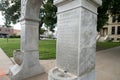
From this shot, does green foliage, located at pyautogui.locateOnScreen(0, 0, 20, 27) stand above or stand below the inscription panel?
above

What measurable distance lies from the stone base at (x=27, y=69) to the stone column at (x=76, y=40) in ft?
7.20

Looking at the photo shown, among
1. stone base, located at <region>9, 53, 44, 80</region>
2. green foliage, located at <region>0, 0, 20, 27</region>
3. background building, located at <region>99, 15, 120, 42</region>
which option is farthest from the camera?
background building, located at <region>99, 15, 120, 42</region>

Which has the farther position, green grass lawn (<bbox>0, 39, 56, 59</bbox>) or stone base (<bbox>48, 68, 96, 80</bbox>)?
green grass lawn (<bbox>0, 39, 56, 59</bbox>)

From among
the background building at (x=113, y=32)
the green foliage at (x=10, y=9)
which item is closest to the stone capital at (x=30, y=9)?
the green foliage at (x=10, y=9)

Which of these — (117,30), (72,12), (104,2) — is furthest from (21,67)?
(117,30)

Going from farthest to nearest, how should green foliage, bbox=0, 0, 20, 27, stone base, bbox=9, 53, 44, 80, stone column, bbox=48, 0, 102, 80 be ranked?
green foliage, bbox=0, 0, 20, 27
stone base, bbox=9, 53, 44, 80
stone column, bbox=48, 0, 102, 80

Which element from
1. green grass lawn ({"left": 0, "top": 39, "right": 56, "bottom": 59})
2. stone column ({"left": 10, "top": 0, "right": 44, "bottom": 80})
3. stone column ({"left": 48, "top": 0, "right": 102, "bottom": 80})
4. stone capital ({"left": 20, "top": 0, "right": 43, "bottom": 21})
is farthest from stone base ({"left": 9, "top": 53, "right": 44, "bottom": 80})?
green grass lawn ({"left": 0, "top": 39, "right": 56, "bottom": 59})

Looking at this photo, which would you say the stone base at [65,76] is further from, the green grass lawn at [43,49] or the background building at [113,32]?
the background building at [113,32]

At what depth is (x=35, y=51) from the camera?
5.43 metres

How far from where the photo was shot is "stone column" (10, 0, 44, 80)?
502cm

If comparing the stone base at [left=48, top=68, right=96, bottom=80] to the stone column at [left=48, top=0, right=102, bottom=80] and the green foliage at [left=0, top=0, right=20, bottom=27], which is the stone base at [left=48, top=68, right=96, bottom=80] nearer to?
the stone column at [left=48, top=0, right=102, bottom=80]

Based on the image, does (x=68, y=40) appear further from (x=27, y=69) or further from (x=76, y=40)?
(x=27, y=69)

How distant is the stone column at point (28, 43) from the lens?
16.5ft

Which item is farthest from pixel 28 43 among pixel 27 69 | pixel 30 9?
pixel 30 9
